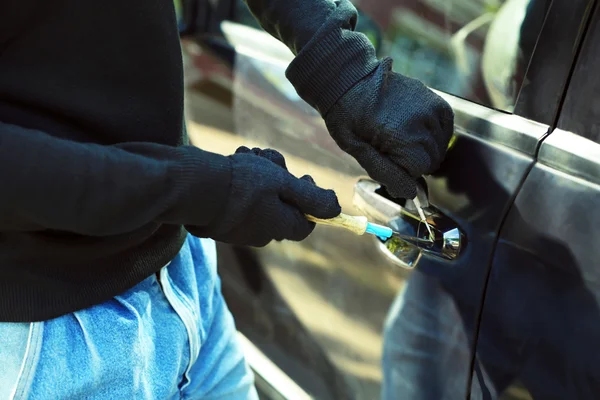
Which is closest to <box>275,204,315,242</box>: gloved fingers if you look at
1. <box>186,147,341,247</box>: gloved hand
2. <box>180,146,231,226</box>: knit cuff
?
<box>186,147,341,247</box>: gloved hand

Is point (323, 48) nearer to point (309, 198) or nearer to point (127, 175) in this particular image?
point (309, 198)

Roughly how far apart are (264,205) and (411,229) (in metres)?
0.39

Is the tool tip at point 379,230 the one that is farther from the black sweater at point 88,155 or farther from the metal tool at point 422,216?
the black sweater at point 88,155

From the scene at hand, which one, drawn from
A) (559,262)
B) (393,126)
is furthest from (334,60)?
(559,262)

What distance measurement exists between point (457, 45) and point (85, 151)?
0.72 metres

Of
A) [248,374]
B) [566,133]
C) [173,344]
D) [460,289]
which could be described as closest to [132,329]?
[173,344]

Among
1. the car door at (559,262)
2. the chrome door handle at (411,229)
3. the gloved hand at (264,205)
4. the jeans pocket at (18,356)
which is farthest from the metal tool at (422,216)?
the jeans pocket at (18,356)

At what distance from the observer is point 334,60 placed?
969mm

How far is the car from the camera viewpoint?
909mm

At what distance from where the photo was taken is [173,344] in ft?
3.12

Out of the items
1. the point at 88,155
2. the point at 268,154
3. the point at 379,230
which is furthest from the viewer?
the point at 379,230

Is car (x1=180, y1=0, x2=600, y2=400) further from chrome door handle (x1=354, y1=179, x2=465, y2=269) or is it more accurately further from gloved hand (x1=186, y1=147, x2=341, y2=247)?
gloved hand (x1=186, y1=147, x2=341, y2=247)

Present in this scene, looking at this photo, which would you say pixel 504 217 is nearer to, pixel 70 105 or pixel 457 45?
pixel 457 45

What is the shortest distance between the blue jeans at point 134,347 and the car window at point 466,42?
59 cm
